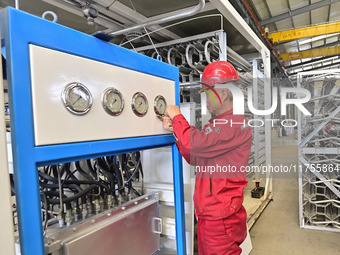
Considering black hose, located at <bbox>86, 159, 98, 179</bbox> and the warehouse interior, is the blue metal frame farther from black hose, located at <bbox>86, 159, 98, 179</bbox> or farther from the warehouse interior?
black hose, located at <bbox>86, 159, 98, 179</bbox>

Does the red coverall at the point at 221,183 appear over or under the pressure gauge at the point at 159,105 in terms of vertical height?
under

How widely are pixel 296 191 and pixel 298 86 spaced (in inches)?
88.0

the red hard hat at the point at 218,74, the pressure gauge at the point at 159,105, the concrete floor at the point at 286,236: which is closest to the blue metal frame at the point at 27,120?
the pressure gauge at the point at 159,105

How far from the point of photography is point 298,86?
8.87ft

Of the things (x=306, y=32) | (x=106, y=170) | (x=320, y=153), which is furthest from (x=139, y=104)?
(x=306, y=32)

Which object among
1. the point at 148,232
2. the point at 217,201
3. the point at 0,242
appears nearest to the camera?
the point at 0,242

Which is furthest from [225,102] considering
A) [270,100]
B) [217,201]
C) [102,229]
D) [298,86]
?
[270,100]

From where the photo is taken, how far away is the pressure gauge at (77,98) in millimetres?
729

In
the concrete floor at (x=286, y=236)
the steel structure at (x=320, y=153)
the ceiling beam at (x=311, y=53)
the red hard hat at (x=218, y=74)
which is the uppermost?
the ceiling beam at (x=311, y=53)

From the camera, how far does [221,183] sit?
1323 mm

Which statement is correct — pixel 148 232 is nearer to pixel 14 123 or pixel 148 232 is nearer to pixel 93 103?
pixel 93 103

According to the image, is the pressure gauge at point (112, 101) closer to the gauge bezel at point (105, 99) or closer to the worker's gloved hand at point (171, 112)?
the gauge bezel at point (105, 99)

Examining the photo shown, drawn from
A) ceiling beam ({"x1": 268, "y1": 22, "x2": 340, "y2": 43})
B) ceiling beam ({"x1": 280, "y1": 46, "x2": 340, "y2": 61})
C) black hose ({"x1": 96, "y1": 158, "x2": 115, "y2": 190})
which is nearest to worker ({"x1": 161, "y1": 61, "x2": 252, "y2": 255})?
black hose ({"x1": 96, "y1": 158, "x2": 115, "y2": 190})

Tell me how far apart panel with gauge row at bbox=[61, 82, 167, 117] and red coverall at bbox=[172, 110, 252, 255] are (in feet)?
1.05
